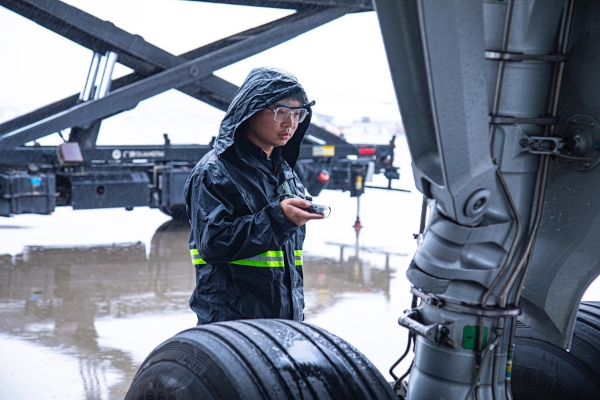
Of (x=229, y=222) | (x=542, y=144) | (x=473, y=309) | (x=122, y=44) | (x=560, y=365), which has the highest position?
(x=122, y=44)

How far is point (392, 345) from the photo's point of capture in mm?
4980

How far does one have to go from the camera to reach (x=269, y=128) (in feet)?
8.52

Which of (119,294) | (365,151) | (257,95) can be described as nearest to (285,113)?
(257,95)

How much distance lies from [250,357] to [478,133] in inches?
29.6

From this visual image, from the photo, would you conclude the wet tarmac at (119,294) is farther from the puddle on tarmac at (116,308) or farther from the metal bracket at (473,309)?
the metal bracket at (473,309)

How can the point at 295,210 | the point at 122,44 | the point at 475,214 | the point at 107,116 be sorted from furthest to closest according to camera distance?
the point at 107,116, the point at 122,44, the point at 295,210, the point at 475,214

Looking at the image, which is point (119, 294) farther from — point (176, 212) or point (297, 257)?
point (297, 257)

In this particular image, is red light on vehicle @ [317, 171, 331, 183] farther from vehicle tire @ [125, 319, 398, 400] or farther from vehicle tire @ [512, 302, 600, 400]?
vehicle tire @ [125, 319, 398, 400]

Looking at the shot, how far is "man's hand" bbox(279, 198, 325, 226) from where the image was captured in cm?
231

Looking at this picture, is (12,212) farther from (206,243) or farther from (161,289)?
(206,243)

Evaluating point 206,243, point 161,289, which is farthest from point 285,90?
point 161,289

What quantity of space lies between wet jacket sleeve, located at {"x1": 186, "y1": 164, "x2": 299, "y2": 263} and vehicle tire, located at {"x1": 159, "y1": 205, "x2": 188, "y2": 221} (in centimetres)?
688

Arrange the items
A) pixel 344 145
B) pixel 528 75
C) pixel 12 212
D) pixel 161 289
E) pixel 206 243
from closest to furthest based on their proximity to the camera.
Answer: pixel 528 75 < pixel 206 243 < pixel 161 289 < pixel 12 212 < pixel 344 145

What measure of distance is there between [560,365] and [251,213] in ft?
3.64
